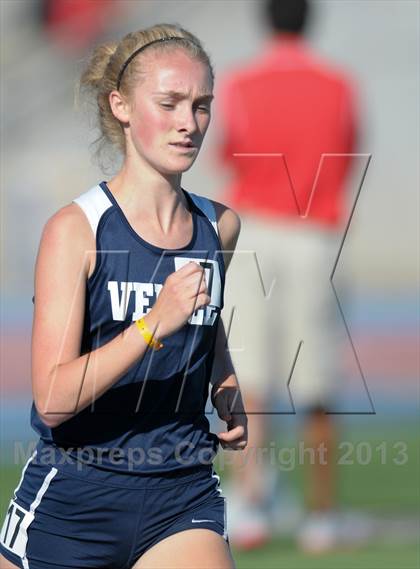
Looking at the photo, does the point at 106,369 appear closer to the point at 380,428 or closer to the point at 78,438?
the point at 78,438

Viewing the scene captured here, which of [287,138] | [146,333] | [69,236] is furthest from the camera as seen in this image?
[287,138]

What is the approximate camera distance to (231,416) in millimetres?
3322

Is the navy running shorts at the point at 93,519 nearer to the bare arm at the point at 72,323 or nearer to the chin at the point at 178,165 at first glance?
the bare arm at the point at 72,323

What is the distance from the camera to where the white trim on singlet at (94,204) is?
3072mm

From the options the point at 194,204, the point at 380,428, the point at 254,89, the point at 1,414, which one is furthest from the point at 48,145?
the point at 194,204

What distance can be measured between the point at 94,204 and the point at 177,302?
0.38 m

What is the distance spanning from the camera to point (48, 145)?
44.3 feet

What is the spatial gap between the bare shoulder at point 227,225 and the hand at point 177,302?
1.57 ft

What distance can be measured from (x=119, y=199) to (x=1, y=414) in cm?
509

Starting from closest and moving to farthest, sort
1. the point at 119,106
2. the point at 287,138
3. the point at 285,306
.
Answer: the point at 119,106
the point at 287,138
the point at 285,306

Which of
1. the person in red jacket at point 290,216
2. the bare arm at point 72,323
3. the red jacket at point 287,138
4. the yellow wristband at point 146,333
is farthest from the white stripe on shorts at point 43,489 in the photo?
the red jacket at point 287,138

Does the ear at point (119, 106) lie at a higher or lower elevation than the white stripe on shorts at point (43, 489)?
higher

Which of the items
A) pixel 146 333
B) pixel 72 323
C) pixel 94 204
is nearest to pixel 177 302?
pixel 146 333

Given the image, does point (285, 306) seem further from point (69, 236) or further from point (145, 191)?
point (69, 236)
